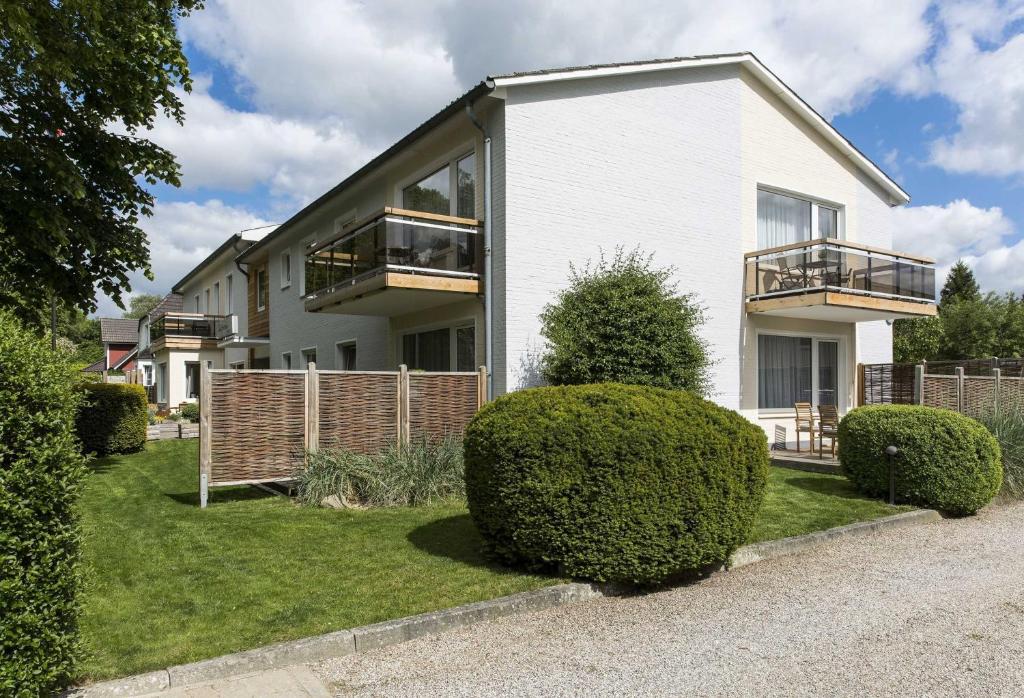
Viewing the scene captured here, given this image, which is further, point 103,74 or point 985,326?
point 985,326

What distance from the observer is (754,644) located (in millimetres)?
4645

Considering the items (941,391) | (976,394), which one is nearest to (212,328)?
(941,391)

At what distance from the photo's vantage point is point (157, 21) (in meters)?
11.4

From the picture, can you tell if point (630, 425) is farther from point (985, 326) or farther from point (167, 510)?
point (985, 326)

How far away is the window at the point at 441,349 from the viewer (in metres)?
13.0

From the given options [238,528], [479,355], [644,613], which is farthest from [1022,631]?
[479,355]

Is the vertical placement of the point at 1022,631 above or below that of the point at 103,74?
below

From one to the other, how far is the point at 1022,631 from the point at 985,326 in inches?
1147

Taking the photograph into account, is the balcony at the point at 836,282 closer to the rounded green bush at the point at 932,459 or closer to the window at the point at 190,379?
the rounded green bush at the point at 932,459

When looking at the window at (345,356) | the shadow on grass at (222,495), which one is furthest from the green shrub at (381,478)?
the window at (345,356)

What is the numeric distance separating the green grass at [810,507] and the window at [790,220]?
626 cm

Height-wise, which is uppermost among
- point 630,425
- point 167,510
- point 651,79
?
point 651,79

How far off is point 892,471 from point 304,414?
26.6 feet

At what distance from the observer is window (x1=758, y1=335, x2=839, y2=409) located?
1514cm
